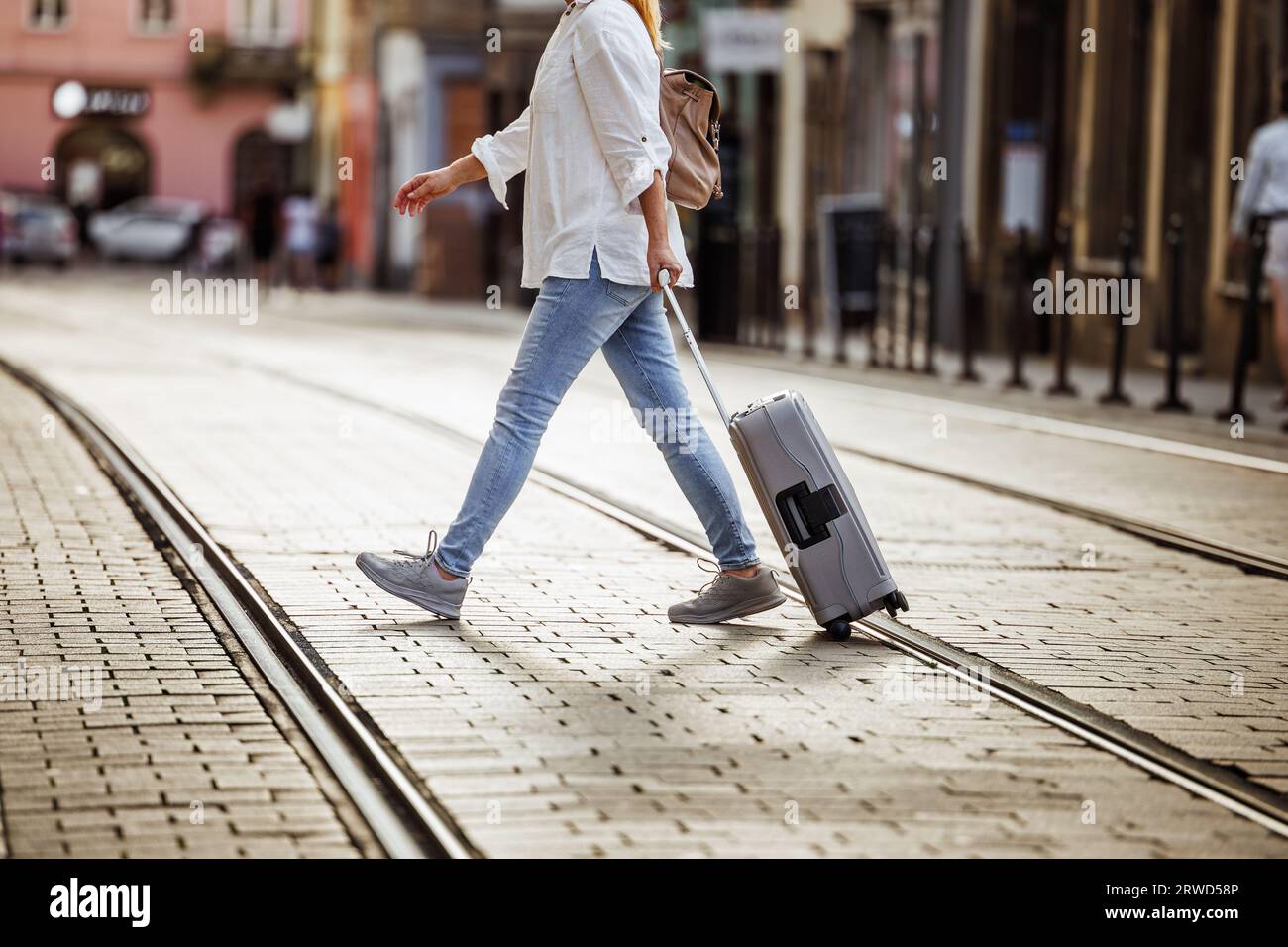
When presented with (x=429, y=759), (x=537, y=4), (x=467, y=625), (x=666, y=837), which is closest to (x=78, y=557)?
(x=467, y=625)

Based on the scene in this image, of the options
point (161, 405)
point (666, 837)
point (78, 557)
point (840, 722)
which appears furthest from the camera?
point (161, 405)

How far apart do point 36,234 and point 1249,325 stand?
32.3m

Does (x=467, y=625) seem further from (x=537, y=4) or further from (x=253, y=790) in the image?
(x=537, y=4)

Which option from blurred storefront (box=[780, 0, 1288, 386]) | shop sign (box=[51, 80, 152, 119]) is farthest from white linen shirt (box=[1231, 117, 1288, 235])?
shop sign (box=[51, 80, 152, 119])

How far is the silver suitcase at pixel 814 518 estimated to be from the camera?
6.29 meters

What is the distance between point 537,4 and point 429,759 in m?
29.9

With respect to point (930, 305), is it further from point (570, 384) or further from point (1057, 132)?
point (570, 384)

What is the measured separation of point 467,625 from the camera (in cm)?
649

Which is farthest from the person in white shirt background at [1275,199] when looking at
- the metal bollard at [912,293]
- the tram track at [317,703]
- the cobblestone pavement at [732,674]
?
the tram track at [317,703]

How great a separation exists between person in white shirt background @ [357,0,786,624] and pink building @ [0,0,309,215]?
49480 mm

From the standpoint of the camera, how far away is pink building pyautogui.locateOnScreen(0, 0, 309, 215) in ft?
182

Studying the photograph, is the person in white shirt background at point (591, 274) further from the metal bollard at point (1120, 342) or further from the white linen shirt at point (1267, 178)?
the metal bollard at point (1120, 342)

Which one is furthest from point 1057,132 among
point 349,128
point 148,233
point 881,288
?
point 148,233

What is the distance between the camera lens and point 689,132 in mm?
6379
